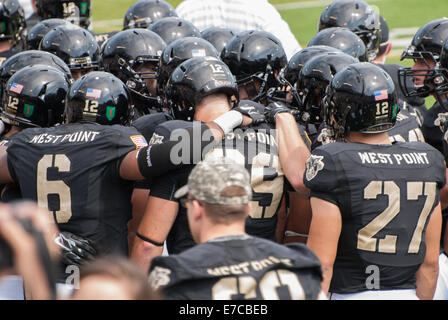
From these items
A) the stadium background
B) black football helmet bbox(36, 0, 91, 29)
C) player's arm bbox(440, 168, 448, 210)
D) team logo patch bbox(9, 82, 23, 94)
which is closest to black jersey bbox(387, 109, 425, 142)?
player's arm bbox(440, 168, 448, 210)

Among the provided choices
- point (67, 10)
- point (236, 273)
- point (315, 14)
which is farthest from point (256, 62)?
point (315, 14)

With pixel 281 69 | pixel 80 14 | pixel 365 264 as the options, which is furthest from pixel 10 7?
pixel 365 264

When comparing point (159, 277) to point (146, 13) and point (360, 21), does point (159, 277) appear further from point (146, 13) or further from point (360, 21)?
point (146, 13)

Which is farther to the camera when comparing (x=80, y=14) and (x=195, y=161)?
(x=80, y=14)

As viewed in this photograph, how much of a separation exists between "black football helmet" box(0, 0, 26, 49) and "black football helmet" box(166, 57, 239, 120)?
433 centimetres

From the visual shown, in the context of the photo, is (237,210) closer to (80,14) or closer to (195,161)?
(195,161)

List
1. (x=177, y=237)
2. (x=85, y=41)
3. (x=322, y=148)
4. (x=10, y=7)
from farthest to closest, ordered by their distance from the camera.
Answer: (x=10, y=7) < (x=85, y=41) < (x=177, y=237) < (x=322, y=148)

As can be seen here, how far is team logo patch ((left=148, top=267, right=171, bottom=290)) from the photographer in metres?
2.74

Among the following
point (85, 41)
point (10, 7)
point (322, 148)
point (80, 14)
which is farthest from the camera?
point (80, 14)

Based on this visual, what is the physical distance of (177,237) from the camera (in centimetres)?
418

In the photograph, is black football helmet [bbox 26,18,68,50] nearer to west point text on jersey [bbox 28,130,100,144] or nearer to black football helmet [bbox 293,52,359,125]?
west point text on jersey [bbox 28,130,100,144]

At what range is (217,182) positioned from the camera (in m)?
2.93

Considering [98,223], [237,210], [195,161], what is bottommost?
[98,223]
